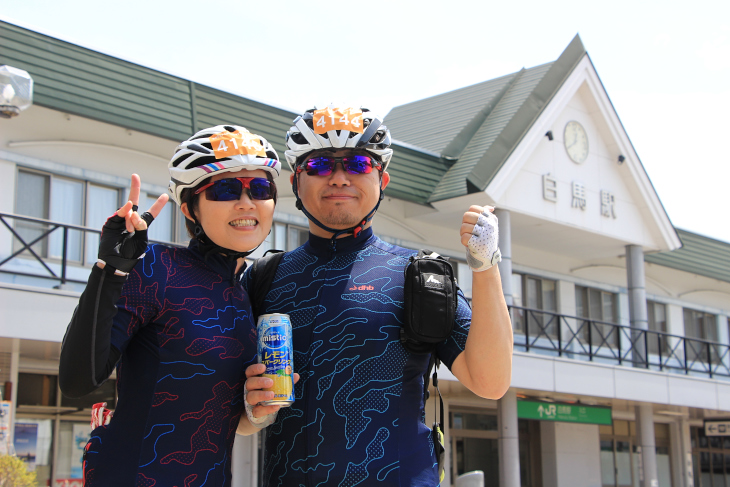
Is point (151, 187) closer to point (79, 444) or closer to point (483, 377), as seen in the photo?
point (79, 444)

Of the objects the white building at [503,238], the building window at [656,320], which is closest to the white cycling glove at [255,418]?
the white building at [503,238]

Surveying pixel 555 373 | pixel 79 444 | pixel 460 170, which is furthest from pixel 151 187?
pixel 555 373

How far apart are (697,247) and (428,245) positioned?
945cm

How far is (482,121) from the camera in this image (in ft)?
60.4

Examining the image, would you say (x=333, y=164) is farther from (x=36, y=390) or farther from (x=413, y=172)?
(x=413, y=172)

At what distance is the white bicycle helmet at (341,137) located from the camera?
361 cm

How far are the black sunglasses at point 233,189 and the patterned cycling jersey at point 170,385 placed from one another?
0.32m

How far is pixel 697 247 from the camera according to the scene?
22.7m

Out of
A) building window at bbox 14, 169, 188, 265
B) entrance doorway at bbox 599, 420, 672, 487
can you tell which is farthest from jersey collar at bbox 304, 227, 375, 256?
entrance doorway at bbox 599, 420, 672, 487

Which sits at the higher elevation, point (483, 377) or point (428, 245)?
point (428, 245)

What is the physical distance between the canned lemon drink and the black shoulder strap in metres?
0.49

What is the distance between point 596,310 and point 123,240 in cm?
2053

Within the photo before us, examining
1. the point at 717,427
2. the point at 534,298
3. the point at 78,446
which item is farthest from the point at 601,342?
the point at 78,446

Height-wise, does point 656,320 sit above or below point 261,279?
above
